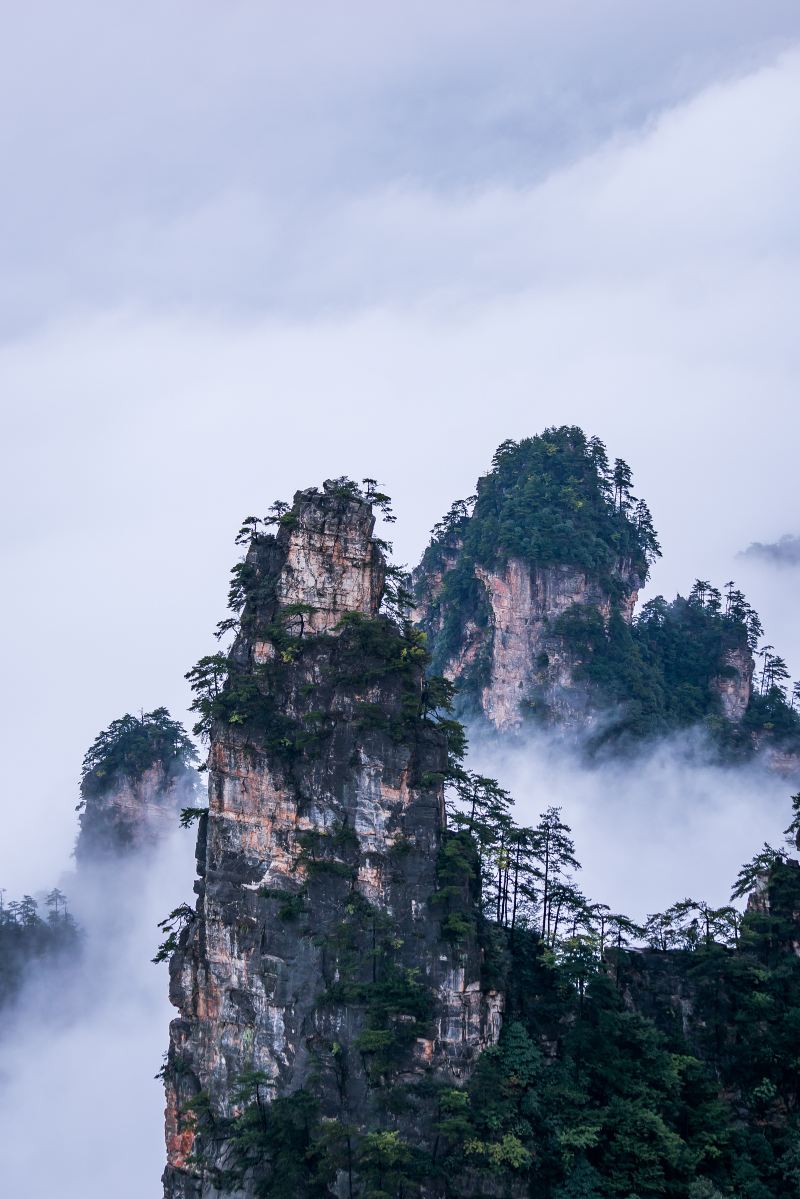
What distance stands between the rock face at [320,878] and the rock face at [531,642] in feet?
115

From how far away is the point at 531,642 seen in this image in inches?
4026

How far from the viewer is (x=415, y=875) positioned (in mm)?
63000

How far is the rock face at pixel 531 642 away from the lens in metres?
101

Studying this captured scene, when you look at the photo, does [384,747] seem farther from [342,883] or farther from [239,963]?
[239,963]

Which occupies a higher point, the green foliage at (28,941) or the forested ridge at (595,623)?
the forested ridge at (595,623)

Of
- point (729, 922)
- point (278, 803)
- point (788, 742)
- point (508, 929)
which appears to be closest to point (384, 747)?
point (278, 803)

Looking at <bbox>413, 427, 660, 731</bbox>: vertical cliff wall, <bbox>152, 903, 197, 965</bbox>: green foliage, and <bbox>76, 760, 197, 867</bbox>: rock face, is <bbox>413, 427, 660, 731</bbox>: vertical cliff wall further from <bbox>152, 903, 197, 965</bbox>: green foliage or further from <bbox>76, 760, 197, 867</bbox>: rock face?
<bbox>152, 903, 197, 965</bbox>: green foliage

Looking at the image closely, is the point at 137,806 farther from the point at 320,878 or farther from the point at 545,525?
the point at 320,878

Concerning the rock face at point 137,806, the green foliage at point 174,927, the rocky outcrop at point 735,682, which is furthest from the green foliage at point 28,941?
the rocky outcrop at point 735,682

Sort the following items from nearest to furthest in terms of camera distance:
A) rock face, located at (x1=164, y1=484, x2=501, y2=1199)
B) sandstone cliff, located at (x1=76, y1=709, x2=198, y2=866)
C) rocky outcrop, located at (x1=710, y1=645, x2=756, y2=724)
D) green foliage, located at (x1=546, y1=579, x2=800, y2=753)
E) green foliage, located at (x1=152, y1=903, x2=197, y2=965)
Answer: rock face, located at (x1=164, y1=484, x2=501, y2=1199) → green foliage, located at (x1=152, y1=903, x2=197, y2=965) → green foliage, located at (x1=546, y1=579, x2=800, y2=753) → rocky outcrop, located at (x1=710, y1=645, x2=756, y2=724) → sandstone cliff, located at (x1=76, y1=709, x2=198, y2=866)

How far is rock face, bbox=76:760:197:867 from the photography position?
112m

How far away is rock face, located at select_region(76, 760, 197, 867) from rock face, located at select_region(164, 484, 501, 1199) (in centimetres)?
4565

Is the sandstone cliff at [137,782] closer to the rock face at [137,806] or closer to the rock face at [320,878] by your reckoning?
the rock face at [137,806]

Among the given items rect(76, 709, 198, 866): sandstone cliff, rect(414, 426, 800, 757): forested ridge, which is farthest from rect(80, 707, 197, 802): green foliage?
rect(414, 426, 800, 757): forested ridge
